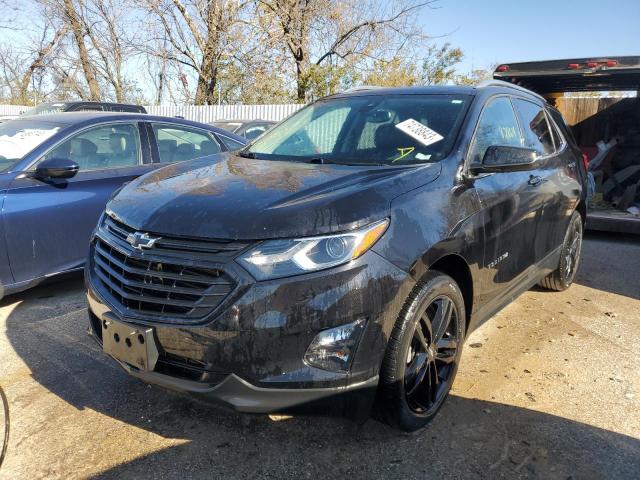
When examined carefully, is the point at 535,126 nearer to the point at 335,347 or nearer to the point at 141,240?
the point at 335,347

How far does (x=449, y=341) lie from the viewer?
112 inches

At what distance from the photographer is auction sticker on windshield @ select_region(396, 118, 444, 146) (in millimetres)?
3021

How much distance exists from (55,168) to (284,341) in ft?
9.61

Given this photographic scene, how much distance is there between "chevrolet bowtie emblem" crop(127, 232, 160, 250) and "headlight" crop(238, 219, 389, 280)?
44 centimetres

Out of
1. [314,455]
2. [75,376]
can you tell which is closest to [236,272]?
[314,455]

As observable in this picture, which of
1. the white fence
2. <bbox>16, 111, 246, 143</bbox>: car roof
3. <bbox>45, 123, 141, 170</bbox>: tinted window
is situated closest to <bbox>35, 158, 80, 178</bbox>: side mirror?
<bbox>45, 123, 141, 170</bbox>: tinted window

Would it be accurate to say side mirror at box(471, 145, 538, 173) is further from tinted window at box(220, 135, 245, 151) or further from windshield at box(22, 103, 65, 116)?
windshield at box(22, 103, 65, 116)

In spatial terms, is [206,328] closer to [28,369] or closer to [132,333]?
[132,333]

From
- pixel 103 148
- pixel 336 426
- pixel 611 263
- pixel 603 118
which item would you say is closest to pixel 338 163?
pixel 336 426

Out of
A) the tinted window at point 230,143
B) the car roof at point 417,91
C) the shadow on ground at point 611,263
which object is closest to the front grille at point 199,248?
the car roof at point 417,91

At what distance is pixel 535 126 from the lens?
4.07 metres

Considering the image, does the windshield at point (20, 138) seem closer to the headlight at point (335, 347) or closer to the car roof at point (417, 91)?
the car roof at point (417, 91)

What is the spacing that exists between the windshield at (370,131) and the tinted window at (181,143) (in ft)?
5.45

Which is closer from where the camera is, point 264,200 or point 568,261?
point 264,200
